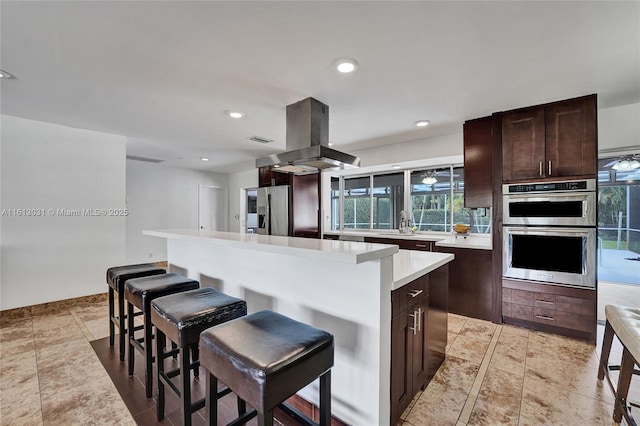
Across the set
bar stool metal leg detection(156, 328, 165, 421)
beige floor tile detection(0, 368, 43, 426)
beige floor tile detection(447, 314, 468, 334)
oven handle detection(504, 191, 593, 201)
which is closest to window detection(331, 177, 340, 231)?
beige floor tile detection(447, 314, 468, 334)

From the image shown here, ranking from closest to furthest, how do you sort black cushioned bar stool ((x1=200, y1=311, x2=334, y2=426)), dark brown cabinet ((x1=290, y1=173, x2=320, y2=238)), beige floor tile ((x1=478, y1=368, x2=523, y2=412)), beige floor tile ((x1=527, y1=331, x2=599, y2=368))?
black cushioned bar stool ((x1=200, y1=311, x2=334, y2=426)), beige floor tile ((x1=478, y1=368, x2=523, y2=412)), beige floor tile ((x1=527, y1=331, x2=599, y2=368)), dark brown cabinet ((x1=290, y1=173, x2=320, y2=238))

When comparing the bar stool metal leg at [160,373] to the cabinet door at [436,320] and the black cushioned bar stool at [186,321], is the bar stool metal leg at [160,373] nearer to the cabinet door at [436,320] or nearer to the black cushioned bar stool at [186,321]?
the black cushioned bar stool at [186,321]

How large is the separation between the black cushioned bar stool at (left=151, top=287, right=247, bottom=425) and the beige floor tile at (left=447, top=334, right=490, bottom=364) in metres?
1.88

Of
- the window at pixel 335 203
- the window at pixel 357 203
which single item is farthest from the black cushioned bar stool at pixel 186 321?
the window at pixel 335 203

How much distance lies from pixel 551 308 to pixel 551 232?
2.52ft

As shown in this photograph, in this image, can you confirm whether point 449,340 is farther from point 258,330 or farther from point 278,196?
point 278,196

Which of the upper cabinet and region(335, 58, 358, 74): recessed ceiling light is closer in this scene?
region(335, 58, 358, 74): recessed ceiling light

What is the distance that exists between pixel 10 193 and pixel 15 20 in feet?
8.47

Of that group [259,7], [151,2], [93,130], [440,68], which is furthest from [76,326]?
[440,68]

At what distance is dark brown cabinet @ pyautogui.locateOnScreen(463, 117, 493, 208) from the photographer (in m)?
3.19

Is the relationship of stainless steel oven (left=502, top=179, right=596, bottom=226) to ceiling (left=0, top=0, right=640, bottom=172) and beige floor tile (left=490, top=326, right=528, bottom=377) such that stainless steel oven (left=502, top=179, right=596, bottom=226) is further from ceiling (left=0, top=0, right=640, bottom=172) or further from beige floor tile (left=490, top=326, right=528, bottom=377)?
beige floor tile (left=490, top=326, right=528, bottom=377)

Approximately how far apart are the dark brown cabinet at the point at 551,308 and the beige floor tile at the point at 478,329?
22 cm

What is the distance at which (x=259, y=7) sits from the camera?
150cm

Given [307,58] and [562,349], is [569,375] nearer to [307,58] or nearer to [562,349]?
[562,349]
